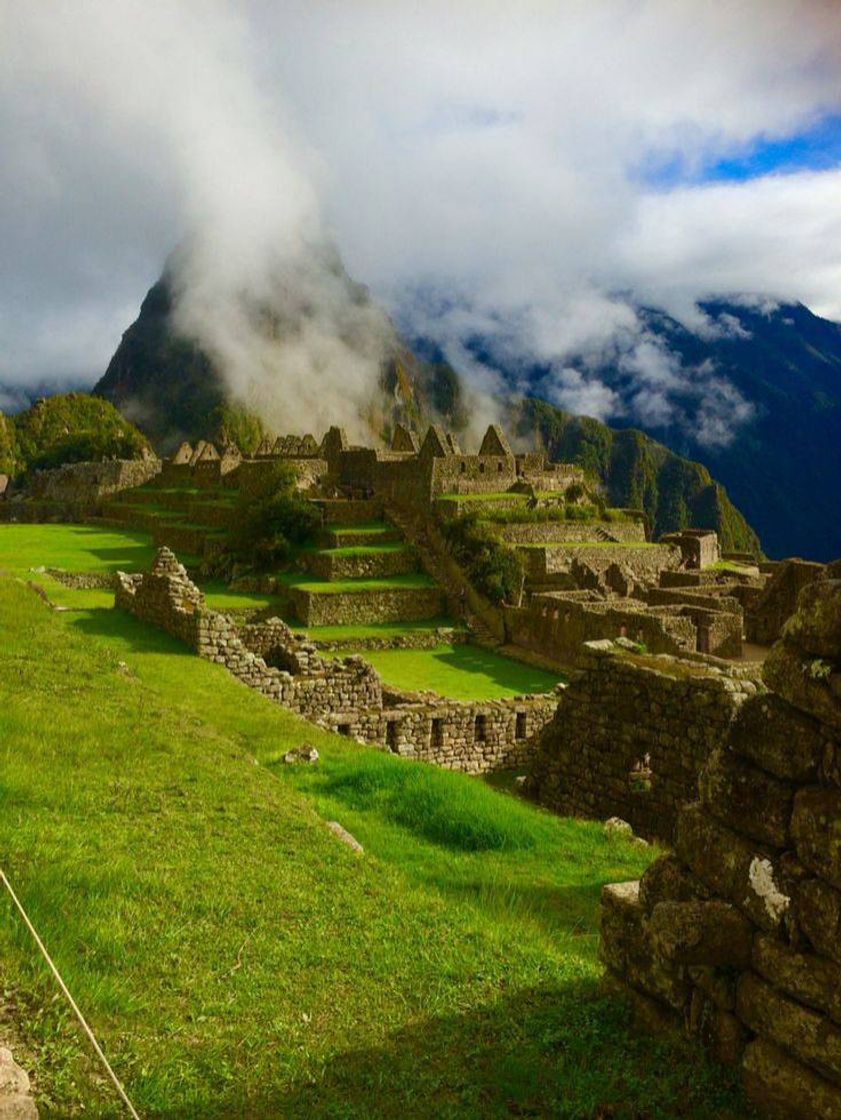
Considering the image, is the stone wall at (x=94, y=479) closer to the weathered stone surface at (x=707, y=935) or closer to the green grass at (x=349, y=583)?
the green grass at (x=349, y=583)

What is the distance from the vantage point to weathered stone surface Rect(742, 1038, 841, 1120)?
11.4ft

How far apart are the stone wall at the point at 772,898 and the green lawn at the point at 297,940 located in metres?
0.26

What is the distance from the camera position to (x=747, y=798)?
4.01 meters

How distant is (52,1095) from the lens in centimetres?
353

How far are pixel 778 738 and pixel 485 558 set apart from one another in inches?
1281

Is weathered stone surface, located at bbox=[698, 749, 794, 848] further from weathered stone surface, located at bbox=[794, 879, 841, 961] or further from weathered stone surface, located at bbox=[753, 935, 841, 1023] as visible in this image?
weathered stone surface, located at bbox=[753, 935, 841, 1023]

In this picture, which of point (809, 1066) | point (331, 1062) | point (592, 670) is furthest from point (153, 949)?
point (592, 670)

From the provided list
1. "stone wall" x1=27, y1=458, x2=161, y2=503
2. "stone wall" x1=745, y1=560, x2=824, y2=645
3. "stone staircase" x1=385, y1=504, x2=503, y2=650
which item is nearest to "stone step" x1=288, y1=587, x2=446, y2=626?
"stone staircase" x1=385, y1=504, x2=503, y2=650

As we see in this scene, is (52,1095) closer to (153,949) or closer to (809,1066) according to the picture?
(153,949)

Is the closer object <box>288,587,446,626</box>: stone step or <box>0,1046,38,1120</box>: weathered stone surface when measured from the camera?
<box>0,1046,38,1120</box>: weathered stone surface

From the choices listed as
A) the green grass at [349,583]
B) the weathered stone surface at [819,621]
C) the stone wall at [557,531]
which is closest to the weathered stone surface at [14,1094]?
the weathered stone surface at [819,621]

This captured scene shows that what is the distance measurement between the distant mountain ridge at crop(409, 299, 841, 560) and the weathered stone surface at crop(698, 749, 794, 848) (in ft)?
298

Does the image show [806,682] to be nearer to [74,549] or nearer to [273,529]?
[273,529]

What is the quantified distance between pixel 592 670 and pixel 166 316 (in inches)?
7322
